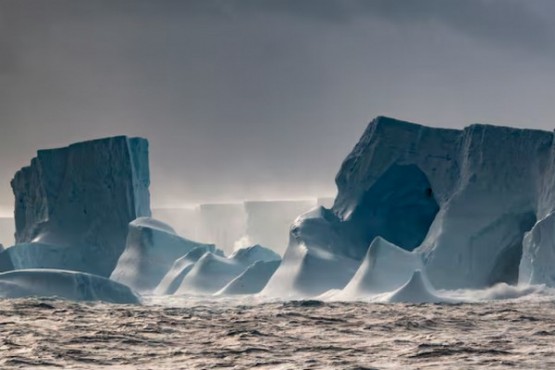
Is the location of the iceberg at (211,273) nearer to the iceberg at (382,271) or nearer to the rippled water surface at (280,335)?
the rippled water surface at (280,335)

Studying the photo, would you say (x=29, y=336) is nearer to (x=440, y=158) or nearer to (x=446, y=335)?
(x=446, y=335)

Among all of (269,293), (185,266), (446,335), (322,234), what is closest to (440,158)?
Answer: (322,234)

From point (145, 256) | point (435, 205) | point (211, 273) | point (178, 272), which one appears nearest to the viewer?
point (435, 205)

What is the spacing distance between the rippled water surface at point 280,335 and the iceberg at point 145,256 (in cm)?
1056

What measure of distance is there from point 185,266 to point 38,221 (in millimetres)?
11136

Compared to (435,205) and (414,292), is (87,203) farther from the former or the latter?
(414,292)

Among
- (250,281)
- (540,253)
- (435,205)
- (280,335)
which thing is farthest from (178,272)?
(280,335)

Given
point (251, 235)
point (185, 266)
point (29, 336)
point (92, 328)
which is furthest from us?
point (251, 235)

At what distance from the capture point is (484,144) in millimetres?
42969

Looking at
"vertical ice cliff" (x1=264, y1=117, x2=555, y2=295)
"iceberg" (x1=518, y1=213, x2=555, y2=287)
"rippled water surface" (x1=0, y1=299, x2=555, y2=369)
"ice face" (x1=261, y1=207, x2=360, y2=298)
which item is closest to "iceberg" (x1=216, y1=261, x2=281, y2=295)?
"ice face" (x1=261, y1=207, x2=360, y2=298)

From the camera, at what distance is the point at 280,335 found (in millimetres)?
28672

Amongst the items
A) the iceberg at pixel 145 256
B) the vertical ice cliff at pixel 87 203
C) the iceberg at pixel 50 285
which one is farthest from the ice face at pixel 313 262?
the vertical ice cliff at pixel 87 203

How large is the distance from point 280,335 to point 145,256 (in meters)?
25.5

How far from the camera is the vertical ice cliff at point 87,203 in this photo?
57094 mm
